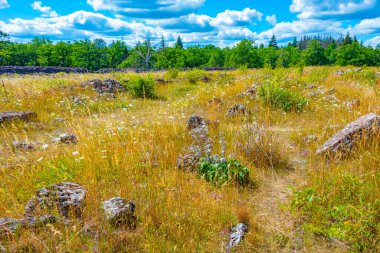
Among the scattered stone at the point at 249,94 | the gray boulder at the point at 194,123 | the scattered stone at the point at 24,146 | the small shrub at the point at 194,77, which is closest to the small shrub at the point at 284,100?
the scattered stone at the point at 249,94

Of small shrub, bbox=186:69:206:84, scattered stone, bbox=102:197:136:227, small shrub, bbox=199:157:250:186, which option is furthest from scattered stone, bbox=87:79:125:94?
scattered stone, bbox=102:197:136:227

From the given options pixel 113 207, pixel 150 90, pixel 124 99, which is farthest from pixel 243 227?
pixel 150 90

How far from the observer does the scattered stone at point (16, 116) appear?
7281 millimetres

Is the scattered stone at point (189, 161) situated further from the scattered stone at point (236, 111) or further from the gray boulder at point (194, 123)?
the scattered stone at point (236, 111)

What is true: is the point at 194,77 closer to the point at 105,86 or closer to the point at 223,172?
the point at 105,86

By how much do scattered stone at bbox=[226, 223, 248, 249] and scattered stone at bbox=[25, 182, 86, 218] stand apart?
5.61ft

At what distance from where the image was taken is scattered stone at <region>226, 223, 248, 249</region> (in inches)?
118

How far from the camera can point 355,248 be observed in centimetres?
285

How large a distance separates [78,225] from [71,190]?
589 mm

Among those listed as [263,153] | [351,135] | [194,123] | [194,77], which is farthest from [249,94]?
[194,77]

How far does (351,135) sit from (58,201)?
15.8ft

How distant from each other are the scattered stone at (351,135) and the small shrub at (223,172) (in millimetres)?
1730

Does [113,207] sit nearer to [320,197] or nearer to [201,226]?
[201,226]

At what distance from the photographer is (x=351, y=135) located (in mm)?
5090
